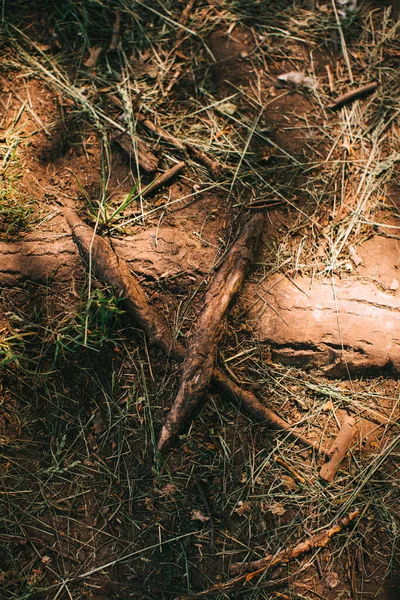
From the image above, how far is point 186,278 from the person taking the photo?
99.2 inches

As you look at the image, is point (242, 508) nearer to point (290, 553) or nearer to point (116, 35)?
point (290, 553)

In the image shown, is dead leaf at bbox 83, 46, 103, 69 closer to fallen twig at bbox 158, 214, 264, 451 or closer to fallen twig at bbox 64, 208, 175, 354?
fallen twig at bbox 64, 208, 175, 354

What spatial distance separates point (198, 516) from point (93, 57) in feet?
10.1

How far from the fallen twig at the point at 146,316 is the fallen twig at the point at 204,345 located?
9 centimetres

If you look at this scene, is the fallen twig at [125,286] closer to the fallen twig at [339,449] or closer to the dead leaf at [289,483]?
the dead leaf at [289,483]

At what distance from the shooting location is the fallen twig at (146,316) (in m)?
2.38

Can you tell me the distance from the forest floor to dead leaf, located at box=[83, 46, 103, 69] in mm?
17

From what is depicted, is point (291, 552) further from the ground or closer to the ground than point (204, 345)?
closer to the ground

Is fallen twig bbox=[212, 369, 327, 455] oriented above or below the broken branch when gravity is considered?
above

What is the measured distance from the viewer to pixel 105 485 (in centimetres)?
236

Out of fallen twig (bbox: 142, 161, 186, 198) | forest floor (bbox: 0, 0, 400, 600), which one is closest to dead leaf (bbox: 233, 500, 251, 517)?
forest floor (bbox: 0, 0, 400, 600)

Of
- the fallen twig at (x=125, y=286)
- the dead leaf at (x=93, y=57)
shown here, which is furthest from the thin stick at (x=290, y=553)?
the dead leaf at (x=93, y=57)

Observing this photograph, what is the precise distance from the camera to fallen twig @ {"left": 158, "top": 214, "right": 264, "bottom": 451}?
2.32 meters

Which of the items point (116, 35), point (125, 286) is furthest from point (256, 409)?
point (116, 35)
